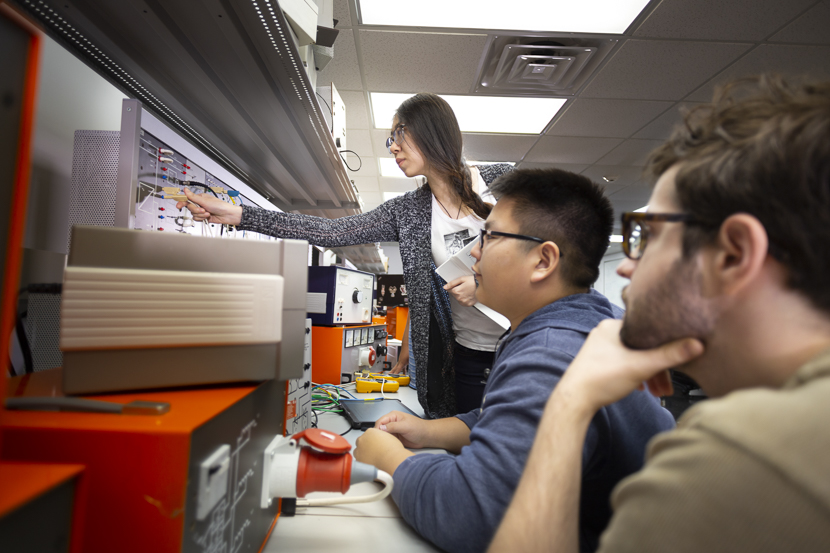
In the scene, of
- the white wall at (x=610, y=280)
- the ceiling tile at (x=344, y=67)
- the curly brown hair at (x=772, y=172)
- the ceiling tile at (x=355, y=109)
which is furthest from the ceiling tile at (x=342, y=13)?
the white wall at (x=610, y=280)

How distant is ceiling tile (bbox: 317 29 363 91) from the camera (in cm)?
231

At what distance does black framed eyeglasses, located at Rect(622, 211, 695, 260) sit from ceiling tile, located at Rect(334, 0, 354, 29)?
2.06 m

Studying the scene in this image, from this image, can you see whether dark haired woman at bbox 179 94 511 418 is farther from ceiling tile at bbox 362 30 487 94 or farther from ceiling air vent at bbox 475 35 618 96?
ceiling air vent at bbox 475 35 618 96

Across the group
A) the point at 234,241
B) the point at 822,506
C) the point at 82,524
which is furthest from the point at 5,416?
the point at 822,506

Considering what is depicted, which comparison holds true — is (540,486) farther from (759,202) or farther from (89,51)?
(89,51)

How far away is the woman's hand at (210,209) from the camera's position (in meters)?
1.05

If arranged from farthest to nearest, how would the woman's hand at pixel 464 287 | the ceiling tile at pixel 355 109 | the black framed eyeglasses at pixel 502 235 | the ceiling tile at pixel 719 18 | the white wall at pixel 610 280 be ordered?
1. the white wall at pixel 610 280
2. the ceiling tile at pixel 355 109
3. the ceiling tile at pixel 719 18
4. the woman's hand at pixel 464 287
5. the black framed eyeglasses at pixel 502 235

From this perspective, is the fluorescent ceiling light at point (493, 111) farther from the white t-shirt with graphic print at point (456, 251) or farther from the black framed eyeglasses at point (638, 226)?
the black framed eyeglasses at point (638, 226)

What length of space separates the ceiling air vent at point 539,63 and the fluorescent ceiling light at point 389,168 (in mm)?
1643

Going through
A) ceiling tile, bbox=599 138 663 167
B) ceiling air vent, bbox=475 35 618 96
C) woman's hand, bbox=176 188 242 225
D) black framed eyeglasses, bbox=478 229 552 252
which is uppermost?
ceiling air vent, bbox=475 35 618 96

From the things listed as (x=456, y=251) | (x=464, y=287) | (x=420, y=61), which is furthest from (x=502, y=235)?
(x=420, y=61)

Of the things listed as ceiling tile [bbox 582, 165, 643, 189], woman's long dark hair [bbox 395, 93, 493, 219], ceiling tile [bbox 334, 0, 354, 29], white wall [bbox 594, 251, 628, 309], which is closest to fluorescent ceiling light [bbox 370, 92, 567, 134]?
ceiling tile [bbox 334, 0, 354, 29]

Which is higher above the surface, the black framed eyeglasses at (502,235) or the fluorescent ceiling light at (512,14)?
the fluorescent ceiling light at (512,14)

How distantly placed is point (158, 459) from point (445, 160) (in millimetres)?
1184
